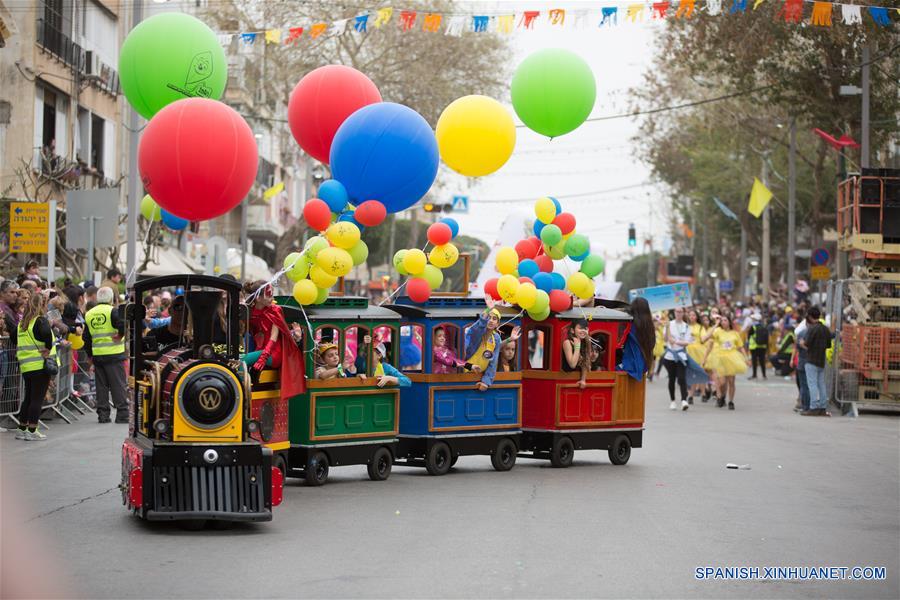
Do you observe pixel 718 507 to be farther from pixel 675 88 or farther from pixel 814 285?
pixel 814 285

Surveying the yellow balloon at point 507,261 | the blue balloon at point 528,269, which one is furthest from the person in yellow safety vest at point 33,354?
the blue balloon at point 528,269

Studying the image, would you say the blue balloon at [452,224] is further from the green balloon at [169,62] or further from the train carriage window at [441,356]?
the green balloon at [169,62]

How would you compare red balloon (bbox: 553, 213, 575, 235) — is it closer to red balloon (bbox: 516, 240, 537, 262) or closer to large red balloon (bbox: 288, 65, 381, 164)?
red balloon (bbox: 516, 240, 537, 262)

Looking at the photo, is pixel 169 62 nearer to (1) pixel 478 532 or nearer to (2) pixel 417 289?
(2) pixel 417 289

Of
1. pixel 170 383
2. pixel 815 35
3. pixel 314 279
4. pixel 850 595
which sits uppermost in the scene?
pixel 815 35

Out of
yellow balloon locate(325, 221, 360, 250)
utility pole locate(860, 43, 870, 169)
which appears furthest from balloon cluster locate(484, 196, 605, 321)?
utility pole locate(860, 43, 870, 169)

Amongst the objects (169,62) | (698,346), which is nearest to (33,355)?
(169,62)

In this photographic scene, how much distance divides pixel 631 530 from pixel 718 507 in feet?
6.23

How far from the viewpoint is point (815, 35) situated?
32.6m

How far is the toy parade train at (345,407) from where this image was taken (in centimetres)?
1044

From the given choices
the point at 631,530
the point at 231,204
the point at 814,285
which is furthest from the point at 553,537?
the point at 814,285

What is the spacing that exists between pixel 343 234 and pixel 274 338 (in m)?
1.22

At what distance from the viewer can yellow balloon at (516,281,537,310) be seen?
15.0 m

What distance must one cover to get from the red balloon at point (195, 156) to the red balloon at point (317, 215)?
2.28 ft
